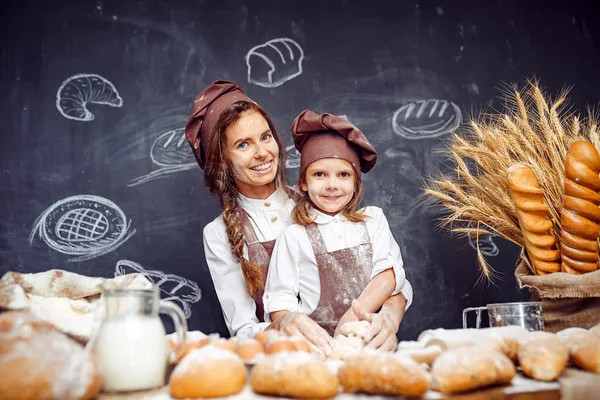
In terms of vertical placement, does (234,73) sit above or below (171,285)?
above

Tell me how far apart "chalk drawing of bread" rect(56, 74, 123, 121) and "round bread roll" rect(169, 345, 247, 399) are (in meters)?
2.28

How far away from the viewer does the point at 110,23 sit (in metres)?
3.02

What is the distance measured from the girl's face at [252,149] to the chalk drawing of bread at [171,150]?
2.00 feet

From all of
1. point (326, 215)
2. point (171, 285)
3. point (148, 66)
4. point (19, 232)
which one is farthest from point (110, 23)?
point (326, 215)

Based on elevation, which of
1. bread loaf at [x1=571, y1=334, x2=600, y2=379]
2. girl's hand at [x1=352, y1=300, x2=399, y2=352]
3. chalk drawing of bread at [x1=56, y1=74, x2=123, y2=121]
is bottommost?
girl's hand at [x1=352, y1=300, x2=399, y2=352]

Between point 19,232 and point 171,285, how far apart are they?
82cm

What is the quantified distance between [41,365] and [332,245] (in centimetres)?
153

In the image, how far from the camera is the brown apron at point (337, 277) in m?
2.25

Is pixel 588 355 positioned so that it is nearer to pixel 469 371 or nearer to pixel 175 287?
pixel 469 371

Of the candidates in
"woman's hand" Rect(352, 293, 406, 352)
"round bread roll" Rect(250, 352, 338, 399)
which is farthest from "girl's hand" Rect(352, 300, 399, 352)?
"round bread roll" Rect(250, 352, 338, 399)

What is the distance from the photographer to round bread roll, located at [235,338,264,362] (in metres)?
1.23

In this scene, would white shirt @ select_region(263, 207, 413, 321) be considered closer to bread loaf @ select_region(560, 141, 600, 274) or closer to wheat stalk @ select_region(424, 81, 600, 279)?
wheat stalk @ select_region(424, 81, 600, 279)

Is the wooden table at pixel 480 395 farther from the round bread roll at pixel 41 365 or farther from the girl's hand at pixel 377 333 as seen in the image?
the girl's hand at pixel 377 333

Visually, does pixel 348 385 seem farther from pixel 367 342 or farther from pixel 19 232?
pixel 19 232
